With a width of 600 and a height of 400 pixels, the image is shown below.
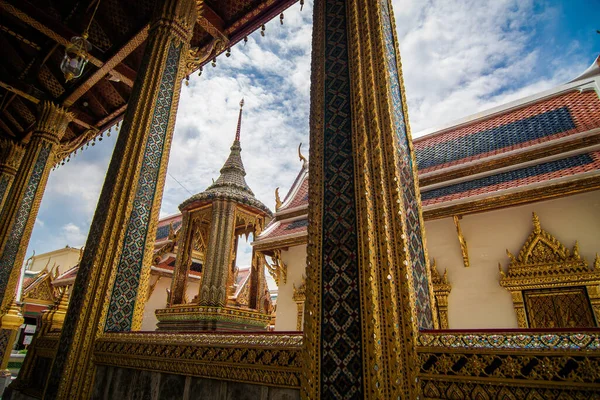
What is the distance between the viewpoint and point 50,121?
22.6 feet

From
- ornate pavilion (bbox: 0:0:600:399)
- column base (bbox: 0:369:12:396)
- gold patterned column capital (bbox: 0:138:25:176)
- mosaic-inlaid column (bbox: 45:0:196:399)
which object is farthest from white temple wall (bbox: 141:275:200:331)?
mosaic-inlaid column (bbox: 45:0:196:399)

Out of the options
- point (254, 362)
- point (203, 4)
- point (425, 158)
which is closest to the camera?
point (254, 362)

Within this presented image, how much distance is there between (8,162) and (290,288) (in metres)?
7.27

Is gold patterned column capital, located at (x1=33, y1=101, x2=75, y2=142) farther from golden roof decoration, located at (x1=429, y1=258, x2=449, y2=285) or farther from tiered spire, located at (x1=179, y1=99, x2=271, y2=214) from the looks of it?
golden roof decoration, located at (x1=429, y1=258, x2=449, y2=285)

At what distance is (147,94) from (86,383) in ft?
9.35

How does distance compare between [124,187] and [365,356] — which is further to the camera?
[124,187]

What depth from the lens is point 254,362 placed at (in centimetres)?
168

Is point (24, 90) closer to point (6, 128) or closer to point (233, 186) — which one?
point (6, 128)

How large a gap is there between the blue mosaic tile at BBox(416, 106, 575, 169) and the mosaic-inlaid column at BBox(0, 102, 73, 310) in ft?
24.7

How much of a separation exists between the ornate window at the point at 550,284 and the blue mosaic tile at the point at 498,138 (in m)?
1.80

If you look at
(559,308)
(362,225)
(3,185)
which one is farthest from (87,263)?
(3,185)

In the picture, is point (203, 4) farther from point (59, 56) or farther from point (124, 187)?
point (59, 56)

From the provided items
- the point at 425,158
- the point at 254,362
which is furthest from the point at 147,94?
the point at 425,158

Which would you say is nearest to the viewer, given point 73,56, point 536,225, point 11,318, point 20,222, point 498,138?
point 73,56
